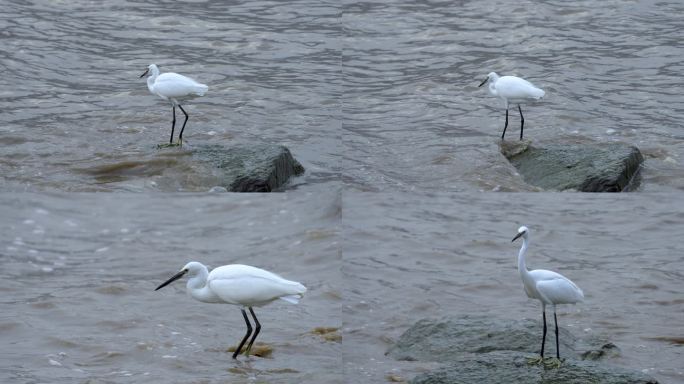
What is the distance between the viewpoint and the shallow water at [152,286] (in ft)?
23.9

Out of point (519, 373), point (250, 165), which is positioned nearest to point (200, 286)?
point (250, 165)

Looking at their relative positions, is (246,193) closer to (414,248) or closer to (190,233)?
(190,233)

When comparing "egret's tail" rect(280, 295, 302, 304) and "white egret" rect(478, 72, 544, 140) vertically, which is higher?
"white egret" rect(478, 72, 544, 140)

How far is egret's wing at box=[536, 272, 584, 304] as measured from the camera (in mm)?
6770

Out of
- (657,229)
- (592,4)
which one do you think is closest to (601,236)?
(657,229)

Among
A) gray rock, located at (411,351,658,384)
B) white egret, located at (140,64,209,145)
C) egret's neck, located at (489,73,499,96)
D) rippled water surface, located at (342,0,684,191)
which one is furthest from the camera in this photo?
egret's neck, located at (489,73,499,96)

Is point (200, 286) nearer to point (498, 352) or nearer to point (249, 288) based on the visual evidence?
point (249, 288)

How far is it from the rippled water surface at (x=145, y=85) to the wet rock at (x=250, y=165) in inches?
7.7

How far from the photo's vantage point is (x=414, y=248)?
966 centimetres

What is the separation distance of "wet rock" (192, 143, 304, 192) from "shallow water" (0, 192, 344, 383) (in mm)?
308

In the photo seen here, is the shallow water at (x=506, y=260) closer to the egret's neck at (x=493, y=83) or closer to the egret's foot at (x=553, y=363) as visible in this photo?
the egret's neck at (x=493, y=83)

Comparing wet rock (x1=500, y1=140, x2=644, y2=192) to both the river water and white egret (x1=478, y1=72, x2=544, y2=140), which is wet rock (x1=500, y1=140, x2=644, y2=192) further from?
white egret (x1=478, y1=72, x2=544, y2=140)

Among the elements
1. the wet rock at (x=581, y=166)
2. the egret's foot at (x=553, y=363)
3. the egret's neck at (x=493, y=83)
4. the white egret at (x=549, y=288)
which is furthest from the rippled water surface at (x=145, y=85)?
the egret's foot at (x=553, y=363)

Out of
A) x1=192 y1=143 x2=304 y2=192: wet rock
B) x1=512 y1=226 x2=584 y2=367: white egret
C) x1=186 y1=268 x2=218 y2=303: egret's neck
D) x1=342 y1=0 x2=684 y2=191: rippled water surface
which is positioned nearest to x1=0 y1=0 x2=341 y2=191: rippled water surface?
x1=192 y1=143 x2=304 y2=192: wet rock
